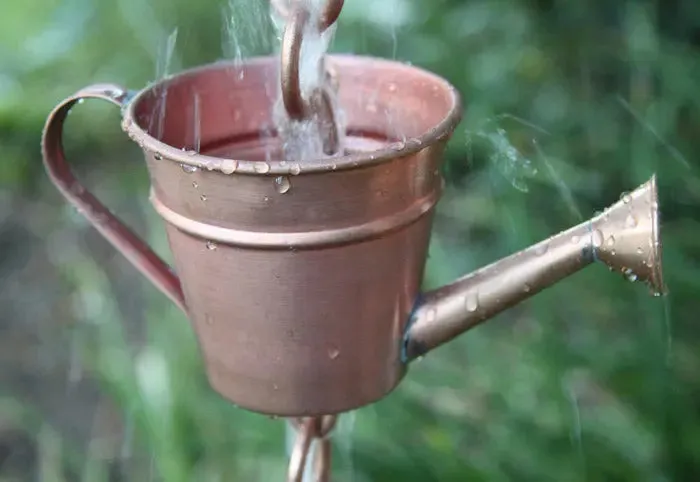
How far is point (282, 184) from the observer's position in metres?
0.42

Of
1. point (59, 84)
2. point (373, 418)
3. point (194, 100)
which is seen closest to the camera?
point (194, 100)

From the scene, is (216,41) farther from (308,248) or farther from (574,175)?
(308,248)

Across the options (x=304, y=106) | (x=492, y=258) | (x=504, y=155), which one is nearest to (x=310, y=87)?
(x=304, y=106)

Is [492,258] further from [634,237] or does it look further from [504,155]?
[634,237]

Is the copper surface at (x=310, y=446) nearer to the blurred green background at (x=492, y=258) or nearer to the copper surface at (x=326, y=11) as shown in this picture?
the copper surface at (x=326, y=11)

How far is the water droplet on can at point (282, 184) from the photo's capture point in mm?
420

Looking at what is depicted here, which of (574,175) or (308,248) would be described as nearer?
(308,248)

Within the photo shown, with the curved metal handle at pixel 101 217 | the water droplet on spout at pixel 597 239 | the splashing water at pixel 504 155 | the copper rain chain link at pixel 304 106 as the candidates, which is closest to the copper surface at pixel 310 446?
the copper rain chain link at pixel 304 106

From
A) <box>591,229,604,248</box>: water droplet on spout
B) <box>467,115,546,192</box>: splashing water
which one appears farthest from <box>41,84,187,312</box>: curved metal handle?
<box>467,115,546,192</box>: splashing water

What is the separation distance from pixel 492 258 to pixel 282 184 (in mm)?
709

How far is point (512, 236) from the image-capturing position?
1008 mm

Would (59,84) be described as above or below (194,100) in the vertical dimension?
below

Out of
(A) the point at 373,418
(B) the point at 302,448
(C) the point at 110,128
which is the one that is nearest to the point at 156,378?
(A) the point at 373,418

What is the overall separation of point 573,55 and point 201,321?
0.71 metres
